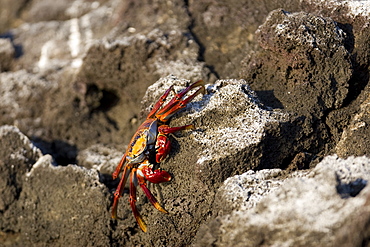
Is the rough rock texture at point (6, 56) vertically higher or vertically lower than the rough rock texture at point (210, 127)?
lower

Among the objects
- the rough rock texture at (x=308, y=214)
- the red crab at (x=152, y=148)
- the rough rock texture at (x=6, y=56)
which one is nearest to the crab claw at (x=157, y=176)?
the red crab at (x=152, y=148)

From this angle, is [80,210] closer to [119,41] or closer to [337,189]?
[119,41]

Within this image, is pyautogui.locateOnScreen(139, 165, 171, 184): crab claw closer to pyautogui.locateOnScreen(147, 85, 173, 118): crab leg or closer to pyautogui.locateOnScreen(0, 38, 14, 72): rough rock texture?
pyautogui.locateOnScreen(147, 85, 173, 118): crab leg

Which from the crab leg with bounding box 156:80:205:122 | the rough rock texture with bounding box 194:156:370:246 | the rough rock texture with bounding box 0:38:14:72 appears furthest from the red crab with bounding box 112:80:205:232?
the rough rock texture with bounding box 0:38:14:72

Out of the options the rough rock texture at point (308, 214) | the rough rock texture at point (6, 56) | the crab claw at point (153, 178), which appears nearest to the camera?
the rough rock texture at point (308, 214)

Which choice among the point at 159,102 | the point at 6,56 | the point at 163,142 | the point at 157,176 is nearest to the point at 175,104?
the point at 159,102

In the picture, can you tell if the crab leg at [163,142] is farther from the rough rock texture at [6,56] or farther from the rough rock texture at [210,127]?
the rough rock texture at [6,56]
